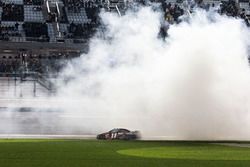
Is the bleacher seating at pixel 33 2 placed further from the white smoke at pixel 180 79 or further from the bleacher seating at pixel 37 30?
the white smoke at pixel 180 79

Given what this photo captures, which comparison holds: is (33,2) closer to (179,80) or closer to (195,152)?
(179,80)

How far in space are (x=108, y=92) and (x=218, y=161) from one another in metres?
15.5

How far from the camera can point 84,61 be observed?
4056 centimetres

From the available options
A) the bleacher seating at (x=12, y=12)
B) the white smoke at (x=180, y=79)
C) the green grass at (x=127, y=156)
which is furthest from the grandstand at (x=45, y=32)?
the green grass at (x=127, y=156)

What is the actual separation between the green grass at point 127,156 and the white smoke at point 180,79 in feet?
13.3

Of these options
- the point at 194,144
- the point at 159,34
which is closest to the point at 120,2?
the point at 159,34

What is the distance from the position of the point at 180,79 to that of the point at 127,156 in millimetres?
9754

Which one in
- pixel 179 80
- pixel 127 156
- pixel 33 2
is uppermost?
pixel 33 2

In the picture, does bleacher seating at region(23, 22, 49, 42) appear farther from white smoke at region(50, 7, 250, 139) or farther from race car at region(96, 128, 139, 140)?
race car at region(96, 128, 139, 140)

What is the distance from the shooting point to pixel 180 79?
1162 inches

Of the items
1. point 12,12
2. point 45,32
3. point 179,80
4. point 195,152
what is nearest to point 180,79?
point 179,80

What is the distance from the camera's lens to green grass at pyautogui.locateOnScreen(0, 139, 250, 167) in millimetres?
17969

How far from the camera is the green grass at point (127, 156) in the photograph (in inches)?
707

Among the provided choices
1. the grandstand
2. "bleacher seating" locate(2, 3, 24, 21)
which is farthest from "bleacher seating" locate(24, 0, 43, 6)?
"bleacher seating" locate(2, 3, 24, 21)
